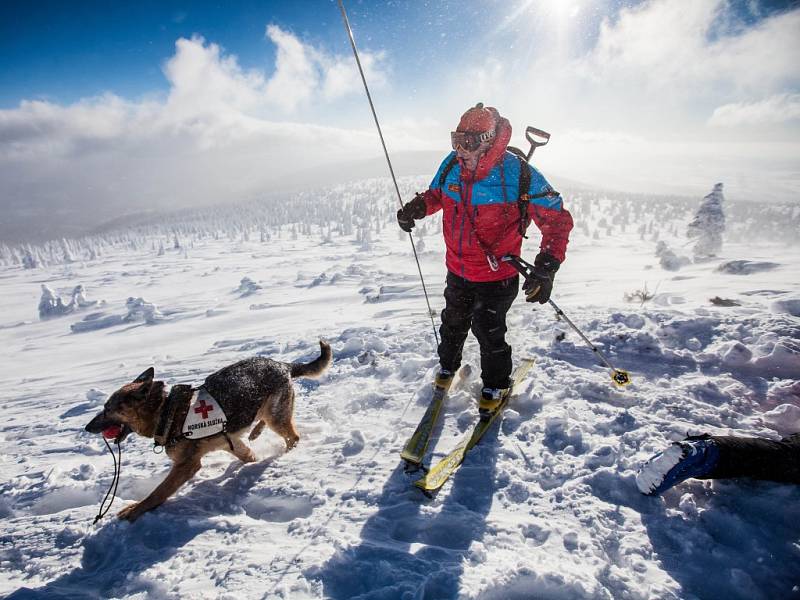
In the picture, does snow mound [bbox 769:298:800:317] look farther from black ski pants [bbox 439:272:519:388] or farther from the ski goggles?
the ski goggles

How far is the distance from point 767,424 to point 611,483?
1953 millimetres

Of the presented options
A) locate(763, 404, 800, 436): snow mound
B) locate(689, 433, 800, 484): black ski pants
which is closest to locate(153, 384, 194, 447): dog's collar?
locate(689, 433, 800, 484): black ski pants

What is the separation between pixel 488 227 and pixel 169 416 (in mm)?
3628

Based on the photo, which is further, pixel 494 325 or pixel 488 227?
pixel 494 325

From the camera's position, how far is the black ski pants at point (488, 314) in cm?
403

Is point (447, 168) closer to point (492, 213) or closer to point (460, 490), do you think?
point (492, 213)

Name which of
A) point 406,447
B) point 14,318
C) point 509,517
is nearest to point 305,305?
point 406,447

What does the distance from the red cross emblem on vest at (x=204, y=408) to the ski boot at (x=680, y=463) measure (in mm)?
3745

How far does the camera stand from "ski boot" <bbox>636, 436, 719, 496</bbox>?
2.53 m

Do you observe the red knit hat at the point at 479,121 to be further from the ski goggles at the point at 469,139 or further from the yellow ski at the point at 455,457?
the yellow ski at the point at 455,457

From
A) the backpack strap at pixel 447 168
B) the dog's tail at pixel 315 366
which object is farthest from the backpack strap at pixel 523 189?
the dog's tail at pixel 315 366

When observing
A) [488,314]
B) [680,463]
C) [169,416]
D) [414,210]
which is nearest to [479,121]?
[414,210]

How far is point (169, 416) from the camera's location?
3.37 m

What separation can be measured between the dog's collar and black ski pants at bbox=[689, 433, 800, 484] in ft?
14.2
